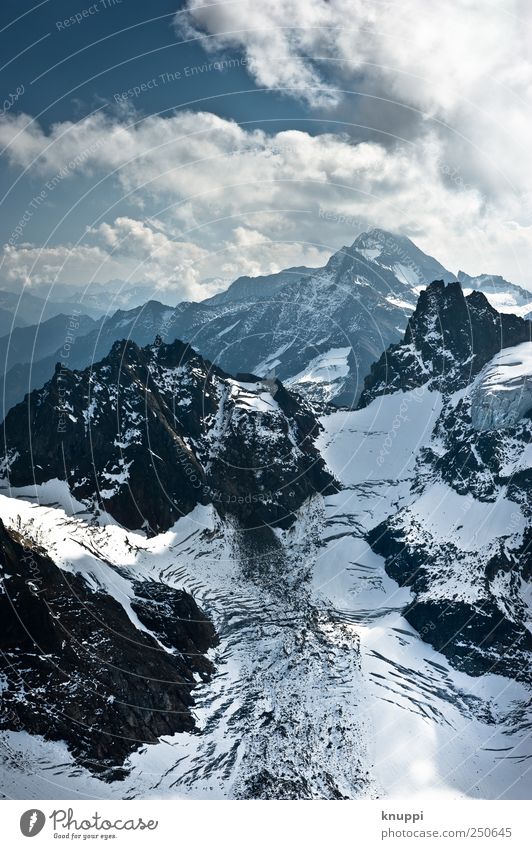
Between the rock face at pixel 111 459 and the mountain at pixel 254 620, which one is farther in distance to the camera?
the rock face at pixel 111 459

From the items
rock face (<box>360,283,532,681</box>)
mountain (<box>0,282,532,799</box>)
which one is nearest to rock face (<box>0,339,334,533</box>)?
mountain (<box>0,282,532,799</box>)

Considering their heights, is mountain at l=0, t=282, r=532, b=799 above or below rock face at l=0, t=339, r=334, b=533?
below

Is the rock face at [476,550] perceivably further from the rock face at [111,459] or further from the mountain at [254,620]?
the rock face at [111,459]

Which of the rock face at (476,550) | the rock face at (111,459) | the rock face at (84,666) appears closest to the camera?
the rock face at (84,666)

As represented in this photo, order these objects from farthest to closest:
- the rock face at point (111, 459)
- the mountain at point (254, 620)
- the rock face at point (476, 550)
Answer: the rock face at point (111, 459)
the rock face at point (476, 550)
the mountain at point (254, 620)

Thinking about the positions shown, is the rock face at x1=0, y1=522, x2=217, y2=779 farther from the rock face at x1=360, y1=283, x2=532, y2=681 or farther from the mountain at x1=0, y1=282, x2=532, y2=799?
the rock face at x1=360, y1=283, x2=532, y2=681

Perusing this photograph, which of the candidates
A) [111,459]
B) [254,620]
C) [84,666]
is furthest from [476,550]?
[111,459]

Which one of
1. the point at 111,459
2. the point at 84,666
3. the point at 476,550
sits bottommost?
the point at 84,666

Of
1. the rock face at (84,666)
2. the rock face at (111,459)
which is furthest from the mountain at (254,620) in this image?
the rock face at (111,459)

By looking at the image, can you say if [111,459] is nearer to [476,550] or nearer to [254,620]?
[254,620]
